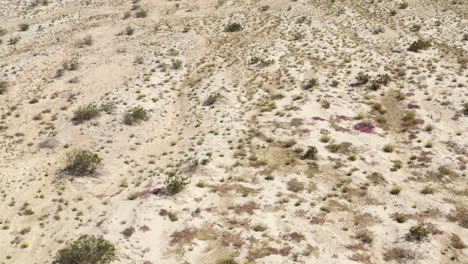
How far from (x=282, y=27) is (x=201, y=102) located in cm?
2745

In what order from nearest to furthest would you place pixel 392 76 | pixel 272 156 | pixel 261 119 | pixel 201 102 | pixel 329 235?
pixel 329 235 < pixel 272 156 < pixel 261 119 < pixel 201 102 < pixel 392 76

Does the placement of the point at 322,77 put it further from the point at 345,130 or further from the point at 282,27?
the point at 282,27

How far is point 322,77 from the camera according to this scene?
5462cm

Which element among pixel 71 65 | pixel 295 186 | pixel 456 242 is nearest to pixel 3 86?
pixel 71 65

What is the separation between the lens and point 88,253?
28.7 metres

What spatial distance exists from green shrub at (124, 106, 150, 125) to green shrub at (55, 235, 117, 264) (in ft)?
63.1

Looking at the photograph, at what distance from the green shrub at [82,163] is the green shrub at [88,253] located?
400 inches

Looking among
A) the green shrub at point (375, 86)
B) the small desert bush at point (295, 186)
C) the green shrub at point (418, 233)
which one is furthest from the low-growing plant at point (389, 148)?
the green shrub at point (375, 86)

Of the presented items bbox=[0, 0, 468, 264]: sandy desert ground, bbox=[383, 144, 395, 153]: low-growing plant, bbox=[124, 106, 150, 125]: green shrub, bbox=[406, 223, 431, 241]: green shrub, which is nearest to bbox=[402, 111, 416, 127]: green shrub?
bbox=[0, 0, 468, 264]: sandy desert ground

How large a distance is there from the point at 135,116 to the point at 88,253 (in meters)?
21.5

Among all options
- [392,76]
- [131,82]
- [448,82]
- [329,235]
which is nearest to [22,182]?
[131,82]

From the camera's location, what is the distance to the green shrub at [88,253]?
28.6m

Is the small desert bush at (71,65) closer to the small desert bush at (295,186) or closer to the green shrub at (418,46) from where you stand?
the small desert bush at (295,186)

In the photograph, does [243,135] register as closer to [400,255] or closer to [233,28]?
[400,255]
